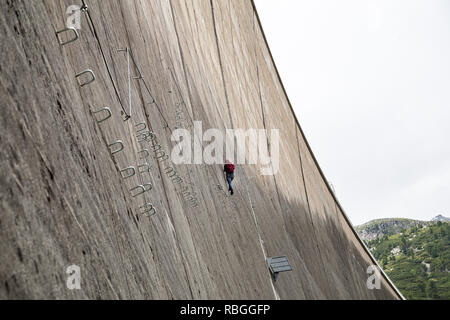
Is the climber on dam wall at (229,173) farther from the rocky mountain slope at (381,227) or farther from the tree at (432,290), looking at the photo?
the rocky mountain slope at (381,227)

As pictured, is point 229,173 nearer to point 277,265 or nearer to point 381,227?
point 277,265

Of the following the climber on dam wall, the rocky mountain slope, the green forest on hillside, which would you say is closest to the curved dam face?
the climber on dam wall

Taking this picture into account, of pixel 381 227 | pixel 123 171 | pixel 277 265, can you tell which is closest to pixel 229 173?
pixel 277 265

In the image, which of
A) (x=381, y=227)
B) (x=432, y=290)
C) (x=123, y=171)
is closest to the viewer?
(x=123, y=171)

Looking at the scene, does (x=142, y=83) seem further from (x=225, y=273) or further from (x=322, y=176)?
(x=322, y=176)

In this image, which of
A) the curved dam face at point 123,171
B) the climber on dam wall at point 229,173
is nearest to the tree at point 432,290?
the curved dam face at point 123,171

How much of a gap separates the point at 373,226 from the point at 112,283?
171718mm

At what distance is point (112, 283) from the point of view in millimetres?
2820

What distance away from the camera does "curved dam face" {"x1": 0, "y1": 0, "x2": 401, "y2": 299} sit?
2.14 m

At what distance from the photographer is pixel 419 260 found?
104m

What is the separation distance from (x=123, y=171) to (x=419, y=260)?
363 ft

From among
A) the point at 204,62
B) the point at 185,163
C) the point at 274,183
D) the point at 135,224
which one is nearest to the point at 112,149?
the point at 135,224

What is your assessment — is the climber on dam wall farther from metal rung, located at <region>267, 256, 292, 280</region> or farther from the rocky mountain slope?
the rocky mountain slope

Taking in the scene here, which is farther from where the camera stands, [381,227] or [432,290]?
[381,227]
